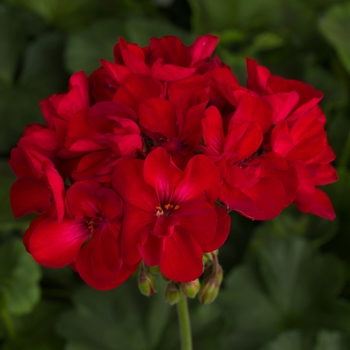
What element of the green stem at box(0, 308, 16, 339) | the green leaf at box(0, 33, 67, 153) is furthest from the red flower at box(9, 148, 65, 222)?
the green leaf at box(0, 33, 67, 153)

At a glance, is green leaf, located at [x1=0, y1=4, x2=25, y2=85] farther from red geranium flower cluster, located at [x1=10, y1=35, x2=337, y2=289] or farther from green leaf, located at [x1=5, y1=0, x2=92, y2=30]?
red geranium flower cluster, located at [x1=10, y1=35, x2=337, y2=289]

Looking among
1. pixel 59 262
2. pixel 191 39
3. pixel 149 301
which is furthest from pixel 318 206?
pixel 191 39

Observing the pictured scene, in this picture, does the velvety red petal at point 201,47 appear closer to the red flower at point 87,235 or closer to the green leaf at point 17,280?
the red flower at point 87,235

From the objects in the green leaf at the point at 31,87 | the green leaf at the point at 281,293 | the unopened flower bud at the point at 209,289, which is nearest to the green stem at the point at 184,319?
the unopened flower bud at the point at 209,289

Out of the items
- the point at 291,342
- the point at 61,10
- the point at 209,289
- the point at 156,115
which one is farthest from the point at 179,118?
the point at 61,10

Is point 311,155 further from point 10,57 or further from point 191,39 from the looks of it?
point 10,57

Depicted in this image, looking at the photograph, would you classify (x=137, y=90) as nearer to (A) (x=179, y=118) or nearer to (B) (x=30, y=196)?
(A) (x=179, y=118)
